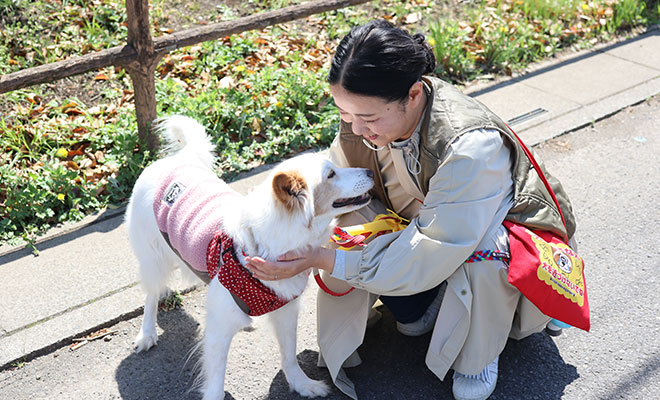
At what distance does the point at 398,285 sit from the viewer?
2.44 metres

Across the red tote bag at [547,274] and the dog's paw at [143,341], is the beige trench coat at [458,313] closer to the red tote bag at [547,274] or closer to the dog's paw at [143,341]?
the red tote bag at [547,274]

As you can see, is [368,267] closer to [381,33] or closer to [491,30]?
[381,33]

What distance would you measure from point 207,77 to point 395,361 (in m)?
3.05

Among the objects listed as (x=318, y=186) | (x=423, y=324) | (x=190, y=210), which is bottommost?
(x=423, y=324)

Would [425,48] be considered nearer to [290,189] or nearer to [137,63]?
[290,189]

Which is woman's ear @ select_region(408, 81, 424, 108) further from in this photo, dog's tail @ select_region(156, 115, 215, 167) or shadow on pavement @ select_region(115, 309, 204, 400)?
shadow on pavement @ select_region(115, 309, 204, 400)

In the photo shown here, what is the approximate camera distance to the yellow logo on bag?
2.45 m

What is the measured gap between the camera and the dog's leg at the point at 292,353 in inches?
105

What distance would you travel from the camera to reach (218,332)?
2.54 m

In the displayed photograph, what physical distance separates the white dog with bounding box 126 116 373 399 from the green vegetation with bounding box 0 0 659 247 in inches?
44.4

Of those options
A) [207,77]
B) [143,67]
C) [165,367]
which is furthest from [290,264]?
[207,77]

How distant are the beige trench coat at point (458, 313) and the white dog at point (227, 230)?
0.53 feet

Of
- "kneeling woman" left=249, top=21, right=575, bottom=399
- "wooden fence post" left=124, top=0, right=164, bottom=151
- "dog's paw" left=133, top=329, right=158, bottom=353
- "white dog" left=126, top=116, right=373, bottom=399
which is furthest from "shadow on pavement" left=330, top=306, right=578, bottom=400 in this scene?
"wooden fence post" left=124, top=0, right=164, bottom=151

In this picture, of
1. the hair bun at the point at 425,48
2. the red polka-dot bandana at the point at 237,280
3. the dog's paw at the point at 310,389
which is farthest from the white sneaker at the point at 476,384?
the hair bun at the point at 425,48
